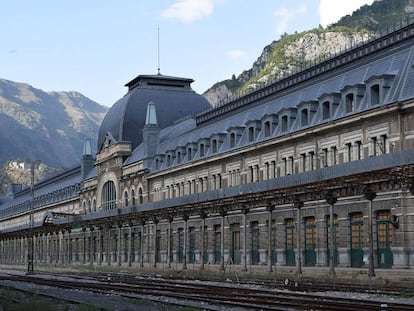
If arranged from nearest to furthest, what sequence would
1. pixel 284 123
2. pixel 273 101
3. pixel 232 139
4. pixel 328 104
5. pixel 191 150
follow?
pixel 328 104, pixel 284 123, pixel 273 101, pixel 232 139, pixel 191 150

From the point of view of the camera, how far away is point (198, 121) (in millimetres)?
79938

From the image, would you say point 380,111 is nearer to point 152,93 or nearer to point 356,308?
point 356,308

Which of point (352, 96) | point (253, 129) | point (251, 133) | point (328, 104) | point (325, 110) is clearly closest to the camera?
point (352, 96)

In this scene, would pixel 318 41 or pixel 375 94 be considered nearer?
pixel 375 94

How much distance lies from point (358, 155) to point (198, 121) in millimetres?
34989

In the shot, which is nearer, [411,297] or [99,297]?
[411,297]

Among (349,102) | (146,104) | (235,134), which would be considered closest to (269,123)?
(235,134)

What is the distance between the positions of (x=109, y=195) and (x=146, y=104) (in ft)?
39.7

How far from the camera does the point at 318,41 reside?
153 meters

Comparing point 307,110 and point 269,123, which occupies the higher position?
point 307,110

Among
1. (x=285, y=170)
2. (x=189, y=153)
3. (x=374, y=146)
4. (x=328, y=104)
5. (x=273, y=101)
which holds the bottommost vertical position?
(x=285, y=170)

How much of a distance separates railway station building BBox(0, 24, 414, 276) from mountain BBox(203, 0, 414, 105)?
173ft

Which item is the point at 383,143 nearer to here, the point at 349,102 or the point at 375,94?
the point at 375,94

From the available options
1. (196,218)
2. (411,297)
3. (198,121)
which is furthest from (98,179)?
(411,297)
